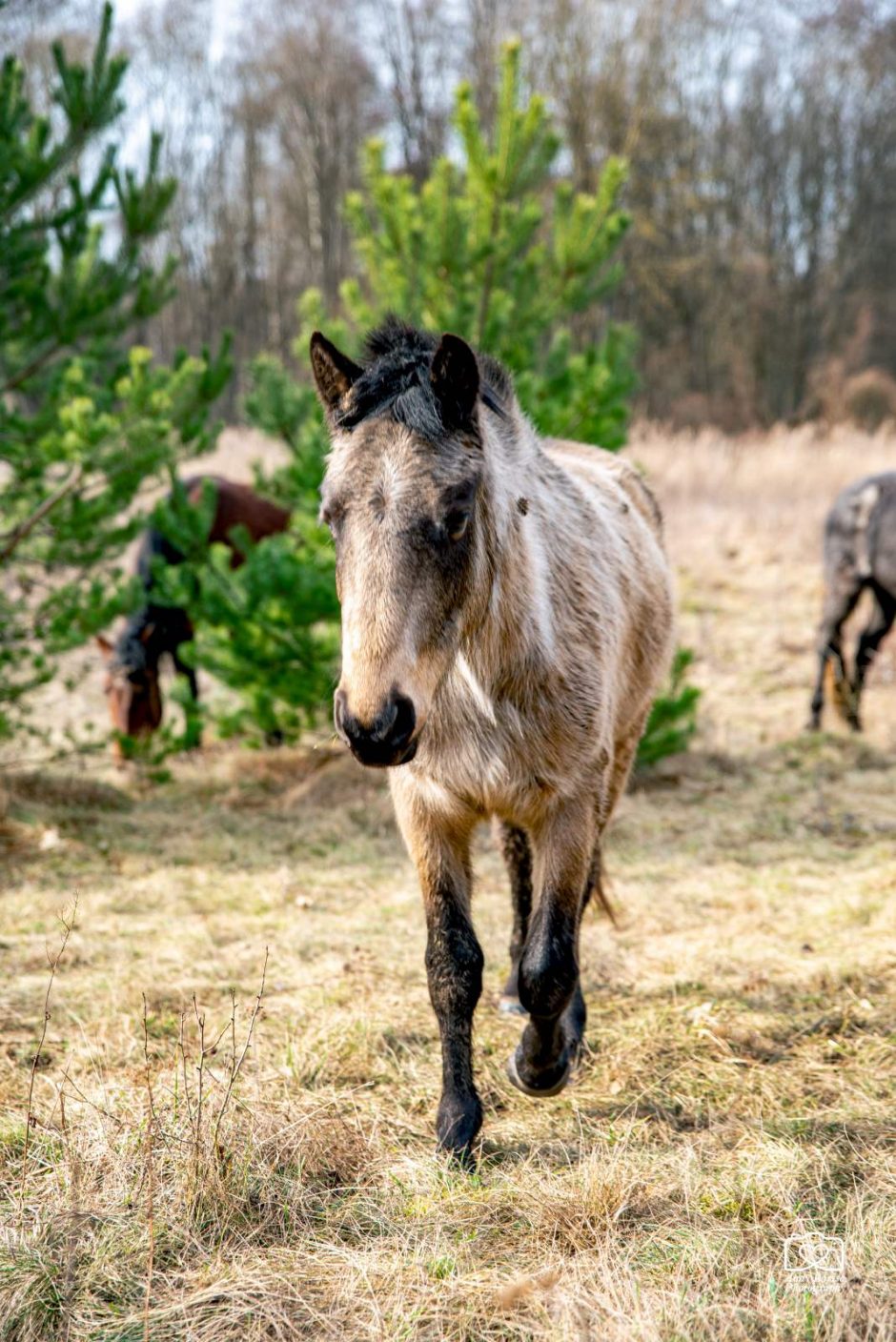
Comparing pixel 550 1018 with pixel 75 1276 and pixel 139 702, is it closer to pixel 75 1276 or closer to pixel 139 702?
pixel 75 1276

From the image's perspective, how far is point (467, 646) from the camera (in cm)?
261

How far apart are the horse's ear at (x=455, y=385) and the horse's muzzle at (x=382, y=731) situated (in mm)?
729

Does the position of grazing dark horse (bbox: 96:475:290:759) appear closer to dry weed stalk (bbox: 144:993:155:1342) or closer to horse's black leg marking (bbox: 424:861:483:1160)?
horse's black leg marking (bbox: 424:861:483:1160)

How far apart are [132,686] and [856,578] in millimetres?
6181

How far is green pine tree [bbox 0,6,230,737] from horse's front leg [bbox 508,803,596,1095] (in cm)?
368

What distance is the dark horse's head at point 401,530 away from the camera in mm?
2049

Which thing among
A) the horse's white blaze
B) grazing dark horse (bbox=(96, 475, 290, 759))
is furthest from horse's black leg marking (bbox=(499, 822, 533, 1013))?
grazing dark horse (bbox=(96, 475, 290, 759))

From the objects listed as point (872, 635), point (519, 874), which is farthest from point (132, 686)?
point (872, 635)

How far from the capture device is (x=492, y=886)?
557 centimetres

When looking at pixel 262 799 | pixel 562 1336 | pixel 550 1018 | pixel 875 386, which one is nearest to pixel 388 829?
pixel 262 799

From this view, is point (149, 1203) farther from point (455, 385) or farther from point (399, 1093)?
point (455, 385)

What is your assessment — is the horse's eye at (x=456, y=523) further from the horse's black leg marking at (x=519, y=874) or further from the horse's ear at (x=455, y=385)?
the horse's black leg marking at (x=519, y=874)

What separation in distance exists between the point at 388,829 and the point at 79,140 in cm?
433

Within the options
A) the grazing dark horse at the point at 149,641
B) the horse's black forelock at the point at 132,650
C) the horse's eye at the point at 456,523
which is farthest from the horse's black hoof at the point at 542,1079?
the horse's black forelock at the point at 132,650
